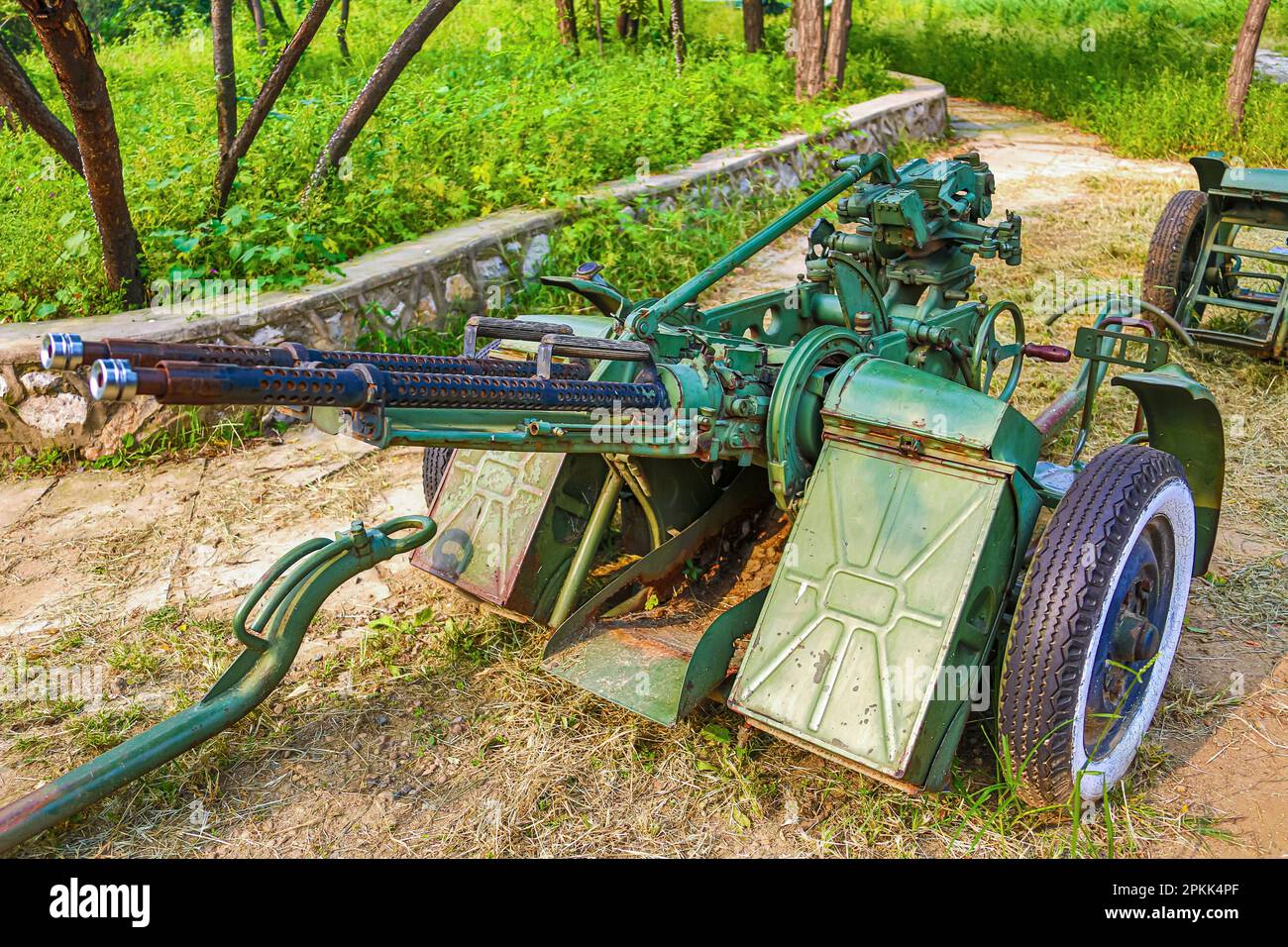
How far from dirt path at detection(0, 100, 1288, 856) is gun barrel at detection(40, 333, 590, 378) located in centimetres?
134

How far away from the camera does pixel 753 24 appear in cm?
1366

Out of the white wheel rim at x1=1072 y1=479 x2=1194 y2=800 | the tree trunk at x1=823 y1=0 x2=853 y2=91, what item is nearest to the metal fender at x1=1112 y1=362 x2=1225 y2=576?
the white wheel rim at x1=1072 y1=479 x2=1194 y2=800

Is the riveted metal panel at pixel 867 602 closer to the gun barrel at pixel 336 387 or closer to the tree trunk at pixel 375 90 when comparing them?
the gun barrel at pixel 336 387

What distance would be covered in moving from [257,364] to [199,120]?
252 inches

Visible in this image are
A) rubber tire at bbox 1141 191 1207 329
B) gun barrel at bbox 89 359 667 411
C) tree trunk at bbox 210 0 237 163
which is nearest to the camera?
gun barrel at bbox 89 359 667 411

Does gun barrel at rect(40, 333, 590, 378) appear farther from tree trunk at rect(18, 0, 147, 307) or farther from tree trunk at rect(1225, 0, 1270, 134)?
tree trunk at rect(1225, 0, 1270, 134)

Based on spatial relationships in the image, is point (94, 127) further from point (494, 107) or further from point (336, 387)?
point (336, 387)

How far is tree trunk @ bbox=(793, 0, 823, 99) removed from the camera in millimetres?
11969

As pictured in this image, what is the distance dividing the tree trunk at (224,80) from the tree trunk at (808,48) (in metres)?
6.06

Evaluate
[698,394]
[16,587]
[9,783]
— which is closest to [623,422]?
[698,394]

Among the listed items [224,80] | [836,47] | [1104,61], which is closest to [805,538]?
[224,80]

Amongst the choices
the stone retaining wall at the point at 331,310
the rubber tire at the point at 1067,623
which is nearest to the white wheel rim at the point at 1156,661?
the rubber tire at the point at 1067,623

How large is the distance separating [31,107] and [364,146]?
210 cm

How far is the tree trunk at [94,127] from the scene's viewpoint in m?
5.21
